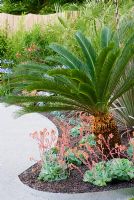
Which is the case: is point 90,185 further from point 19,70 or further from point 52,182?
point 19,70

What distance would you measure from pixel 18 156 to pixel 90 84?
1.69 metres

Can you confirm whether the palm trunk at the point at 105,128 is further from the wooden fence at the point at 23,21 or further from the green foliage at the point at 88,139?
the wooden fence at the point at 23,21

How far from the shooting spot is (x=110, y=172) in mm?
5039

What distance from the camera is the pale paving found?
194 inches

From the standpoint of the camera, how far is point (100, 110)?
5391 millimetres

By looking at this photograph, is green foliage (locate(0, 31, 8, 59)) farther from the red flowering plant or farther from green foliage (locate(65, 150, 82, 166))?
green foliage (locate(65, 150, 82, 166))

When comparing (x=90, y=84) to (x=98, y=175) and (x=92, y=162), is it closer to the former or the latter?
(x=92, y=162)

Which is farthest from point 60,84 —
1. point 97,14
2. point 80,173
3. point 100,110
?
point 97,14

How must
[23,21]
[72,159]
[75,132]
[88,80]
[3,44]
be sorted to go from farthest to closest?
1. [23,21]
2. [3,44]
3. [75,132]
4. [72,159]
5. [88,80]

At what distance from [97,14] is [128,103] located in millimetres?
3060

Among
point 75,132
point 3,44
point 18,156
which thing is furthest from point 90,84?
point 3,44

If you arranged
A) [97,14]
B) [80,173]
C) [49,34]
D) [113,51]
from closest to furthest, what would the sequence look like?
1. [113,51]
2. [80,173]
3. [97,14]
4. [49,34]

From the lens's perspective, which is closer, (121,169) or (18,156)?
(121,169)

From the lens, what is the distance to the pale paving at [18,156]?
16.2ft
